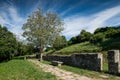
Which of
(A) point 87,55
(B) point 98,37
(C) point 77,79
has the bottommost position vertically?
(C) point 77,79

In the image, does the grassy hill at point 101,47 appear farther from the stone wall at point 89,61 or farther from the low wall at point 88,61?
the stone wall at point 89,61

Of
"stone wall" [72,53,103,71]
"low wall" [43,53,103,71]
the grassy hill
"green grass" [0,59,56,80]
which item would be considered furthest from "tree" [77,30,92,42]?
"green grass" [0,59,56,80]

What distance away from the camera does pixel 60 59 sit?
19.5 meters

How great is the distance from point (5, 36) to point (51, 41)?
967 cm

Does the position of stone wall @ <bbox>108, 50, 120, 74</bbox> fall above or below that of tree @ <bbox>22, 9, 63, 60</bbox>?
below

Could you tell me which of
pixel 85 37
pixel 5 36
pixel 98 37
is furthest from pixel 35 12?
pixel 85 37

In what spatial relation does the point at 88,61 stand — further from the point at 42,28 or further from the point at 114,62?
the point at 42,28

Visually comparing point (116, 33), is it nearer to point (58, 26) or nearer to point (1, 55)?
point (58, 26)

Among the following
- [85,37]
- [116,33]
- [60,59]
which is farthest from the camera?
[85,37]

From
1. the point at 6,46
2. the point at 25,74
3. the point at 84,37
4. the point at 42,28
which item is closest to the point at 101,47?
the point at 42,28

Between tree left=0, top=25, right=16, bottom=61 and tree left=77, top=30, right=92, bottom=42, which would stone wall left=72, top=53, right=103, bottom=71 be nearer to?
tree left=0, top=25, right=16, bottom=61

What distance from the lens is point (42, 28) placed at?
26375mm

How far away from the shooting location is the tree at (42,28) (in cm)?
2620

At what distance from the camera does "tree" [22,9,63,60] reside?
86.0ft
